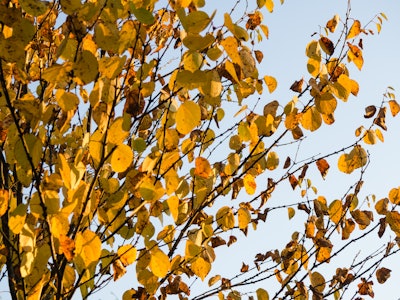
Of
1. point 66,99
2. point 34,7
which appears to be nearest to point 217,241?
point 66,99

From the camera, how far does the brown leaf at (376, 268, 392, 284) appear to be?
2.23m

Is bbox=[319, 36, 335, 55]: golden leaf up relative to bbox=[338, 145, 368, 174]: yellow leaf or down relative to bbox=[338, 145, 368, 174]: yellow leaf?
up

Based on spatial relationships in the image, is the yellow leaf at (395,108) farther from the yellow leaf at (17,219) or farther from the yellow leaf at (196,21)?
the yellow leaf at (17,219)

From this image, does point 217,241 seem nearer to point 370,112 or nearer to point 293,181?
point 293,181

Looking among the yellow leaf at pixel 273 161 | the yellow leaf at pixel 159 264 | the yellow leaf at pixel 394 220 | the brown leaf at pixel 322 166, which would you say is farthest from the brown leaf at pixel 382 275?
the yellow leaf at pixel 159 264

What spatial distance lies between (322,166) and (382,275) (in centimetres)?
62

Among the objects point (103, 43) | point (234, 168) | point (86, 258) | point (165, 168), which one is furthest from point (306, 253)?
point (103, 43)

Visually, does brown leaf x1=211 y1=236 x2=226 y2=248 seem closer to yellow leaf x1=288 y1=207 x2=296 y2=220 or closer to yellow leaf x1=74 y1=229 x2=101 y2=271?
yellow leaf x1=288 y1=207 x2=296 y2=220

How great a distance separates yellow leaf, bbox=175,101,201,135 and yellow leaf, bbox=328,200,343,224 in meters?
1.16

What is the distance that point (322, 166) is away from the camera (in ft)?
7.44

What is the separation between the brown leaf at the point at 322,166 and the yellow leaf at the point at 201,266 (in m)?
0.85

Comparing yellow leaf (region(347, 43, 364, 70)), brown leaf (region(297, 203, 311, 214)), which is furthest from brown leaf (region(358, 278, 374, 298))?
yellow leaf (region(347, 43, 364, 70))

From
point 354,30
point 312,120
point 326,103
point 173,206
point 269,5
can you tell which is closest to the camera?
point 173,206

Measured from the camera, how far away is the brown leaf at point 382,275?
7.31 feet
